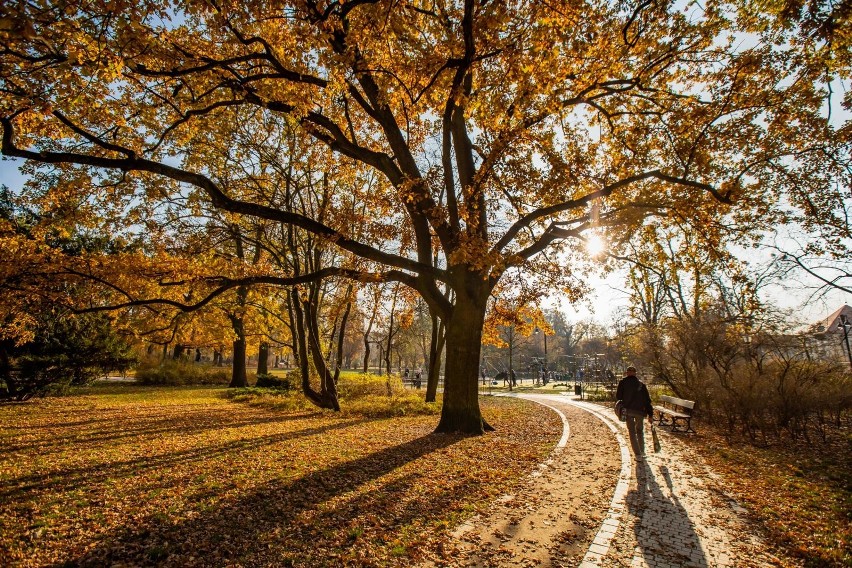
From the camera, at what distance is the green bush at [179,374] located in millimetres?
28188

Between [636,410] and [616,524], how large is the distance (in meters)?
4.02

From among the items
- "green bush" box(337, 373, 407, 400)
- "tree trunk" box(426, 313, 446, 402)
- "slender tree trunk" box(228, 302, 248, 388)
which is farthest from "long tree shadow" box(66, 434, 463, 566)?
"slender tree trunk" box(228, 302, 248, 388)

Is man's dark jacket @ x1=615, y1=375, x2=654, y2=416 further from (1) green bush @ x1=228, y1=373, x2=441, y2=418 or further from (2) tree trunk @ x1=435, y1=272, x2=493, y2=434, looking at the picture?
(1) green bush @ x1=228, y1=373, x2=441, y2=418

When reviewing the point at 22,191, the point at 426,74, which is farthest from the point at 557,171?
the point at 22,191

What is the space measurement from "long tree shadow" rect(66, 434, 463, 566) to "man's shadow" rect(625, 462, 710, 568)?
2.40 m

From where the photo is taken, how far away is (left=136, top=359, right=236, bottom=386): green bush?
92.5 ft

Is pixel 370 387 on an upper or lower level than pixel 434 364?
lower

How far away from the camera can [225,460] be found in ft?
25.2

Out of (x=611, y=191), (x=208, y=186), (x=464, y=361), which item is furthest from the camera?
(x=464, y=361)

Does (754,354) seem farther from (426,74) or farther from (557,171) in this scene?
(426,74)

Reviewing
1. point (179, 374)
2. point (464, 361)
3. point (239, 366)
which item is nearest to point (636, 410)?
point (464, 361)

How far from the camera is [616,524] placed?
4.87m

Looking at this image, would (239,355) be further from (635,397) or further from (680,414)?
(635,397)

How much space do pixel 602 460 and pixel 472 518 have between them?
4.20 metres
